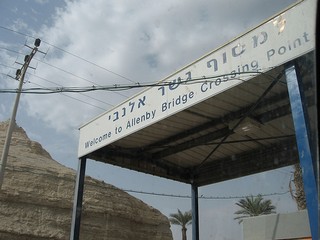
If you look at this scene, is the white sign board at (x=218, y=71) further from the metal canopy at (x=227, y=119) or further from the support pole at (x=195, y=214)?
the support pole at (x=195, y=214)

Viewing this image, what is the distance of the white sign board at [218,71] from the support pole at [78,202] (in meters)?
0.44

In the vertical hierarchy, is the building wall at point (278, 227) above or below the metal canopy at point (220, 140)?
below

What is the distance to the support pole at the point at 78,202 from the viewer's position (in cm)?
1078

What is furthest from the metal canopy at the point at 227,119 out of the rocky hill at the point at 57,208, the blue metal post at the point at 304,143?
the rocky hill at the point at 57,208

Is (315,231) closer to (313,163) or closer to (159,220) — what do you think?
(313,163)

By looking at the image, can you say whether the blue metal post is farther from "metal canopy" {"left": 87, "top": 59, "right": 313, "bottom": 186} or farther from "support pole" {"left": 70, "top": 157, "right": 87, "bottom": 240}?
"support pole" {"left": 70, "top": 157, "right": 87, "bottom": 240}

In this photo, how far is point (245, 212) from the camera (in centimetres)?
3428

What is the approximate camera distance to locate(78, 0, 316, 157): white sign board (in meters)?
6.84

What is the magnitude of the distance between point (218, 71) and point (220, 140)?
3.82m

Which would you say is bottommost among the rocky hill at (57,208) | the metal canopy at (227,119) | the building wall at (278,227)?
the building wall at (278,227)

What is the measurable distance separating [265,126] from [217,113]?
4.87 ft

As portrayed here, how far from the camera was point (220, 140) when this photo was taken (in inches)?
455

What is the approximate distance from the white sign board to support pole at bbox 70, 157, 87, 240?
0.44m

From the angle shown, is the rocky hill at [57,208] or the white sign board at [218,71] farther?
the rocky hill at [57,208]
